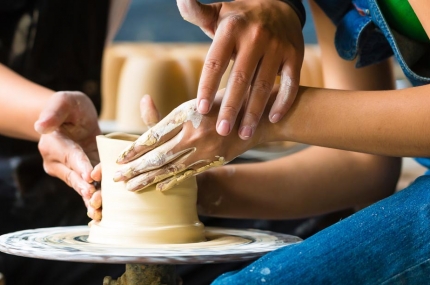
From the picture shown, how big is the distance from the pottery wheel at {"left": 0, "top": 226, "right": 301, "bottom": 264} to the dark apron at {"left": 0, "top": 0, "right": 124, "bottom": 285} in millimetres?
470

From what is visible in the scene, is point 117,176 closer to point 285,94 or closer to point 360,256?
point 285,94

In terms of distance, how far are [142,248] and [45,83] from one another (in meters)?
1.14

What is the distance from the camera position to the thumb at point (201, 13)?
95 cm

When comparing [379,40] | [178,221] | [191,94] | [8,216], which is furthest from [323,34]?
[191,94]

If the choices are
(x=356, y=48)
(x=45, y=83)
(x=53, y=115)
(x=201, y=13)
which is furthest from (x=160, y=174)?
(x=45, y=83)

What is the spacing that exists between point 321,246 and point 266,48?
32cm

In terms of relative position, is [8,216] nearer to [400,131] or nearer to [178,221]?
[178,221]

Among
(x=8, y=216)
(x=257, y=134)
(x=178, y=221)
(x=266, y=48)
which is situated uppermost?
(x=266, y=48)

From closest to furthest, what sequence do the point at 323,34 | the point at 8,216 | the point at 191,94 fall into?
1. the point at 323,34
2. the point at 8,216
3. the point at 191,94

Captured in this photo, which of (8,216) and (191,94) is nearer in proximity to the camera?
(8,216)

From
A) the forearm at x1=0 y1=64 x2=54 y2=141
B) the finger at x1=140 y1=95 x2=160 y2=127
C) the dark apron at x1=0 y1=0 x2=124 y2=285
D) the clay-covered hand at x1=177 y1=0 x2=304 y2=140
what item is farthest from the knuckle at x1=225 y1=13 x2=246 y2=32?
the dark apron at x1=0 y1=0 x2=124 y2=285

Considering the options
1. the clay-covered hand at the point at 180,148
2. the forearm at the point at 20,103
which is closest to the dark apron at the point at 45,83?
the forearm at the point at 20,103

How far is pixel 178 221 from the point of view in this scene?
1.06 m

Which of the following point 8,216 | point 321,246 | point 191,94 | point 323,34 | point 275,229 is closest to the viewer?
point 321,246
